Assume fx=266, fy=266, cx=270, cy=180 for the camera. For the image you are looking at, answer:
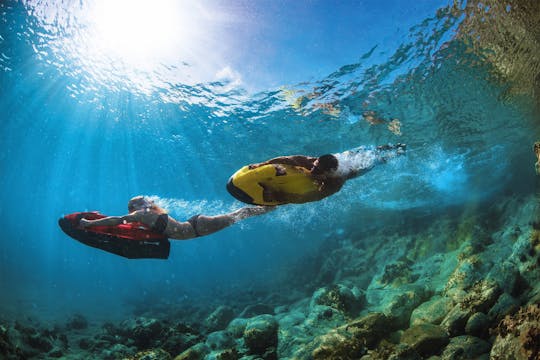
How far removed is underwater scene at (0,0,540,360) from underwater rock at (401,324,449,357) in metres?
0.03

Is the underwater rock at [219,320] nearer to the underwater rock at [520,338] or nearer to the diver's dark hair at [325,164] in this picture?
the diver's dark hair at [325,164]

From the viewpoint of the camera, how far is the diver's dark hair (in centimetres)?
475

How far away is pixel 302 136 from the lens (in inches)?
648

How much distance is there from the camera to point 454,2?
811 cm

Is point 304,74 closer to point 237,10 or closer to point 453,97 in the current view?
point 237,10

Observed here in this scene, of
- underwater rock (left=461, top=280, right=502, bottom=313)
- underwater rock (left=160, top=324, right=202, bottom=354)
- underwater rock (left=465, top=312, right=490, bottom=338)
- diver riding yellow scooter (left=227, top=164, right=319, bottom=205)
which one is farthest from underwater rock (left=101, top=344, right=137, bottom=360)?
underwater rock (left=461, top=280, right=502, bottom=313)

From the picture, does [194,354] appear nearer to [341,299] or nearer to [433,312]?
[341,299]

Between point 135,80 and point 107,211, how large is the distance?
45.6 metres

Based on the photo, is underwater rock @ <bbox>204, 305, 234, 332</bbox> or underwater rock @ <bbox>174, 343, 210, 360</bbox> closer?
underwater rock @ <bbox>174, 343, 210, 360</bbox>

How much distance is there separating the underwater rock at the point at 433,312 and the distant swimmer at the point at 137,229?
180 inches

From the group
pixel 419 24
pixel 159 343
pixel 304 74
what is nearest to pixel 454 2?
pixel 419 24

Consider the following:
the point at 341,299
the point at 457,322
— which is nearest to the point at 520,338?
the point at 457,322

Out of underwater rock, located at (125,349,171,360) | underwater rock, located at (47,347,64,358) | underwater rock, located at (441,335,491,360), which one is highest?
underwater rock, located at (47,347,64,358)

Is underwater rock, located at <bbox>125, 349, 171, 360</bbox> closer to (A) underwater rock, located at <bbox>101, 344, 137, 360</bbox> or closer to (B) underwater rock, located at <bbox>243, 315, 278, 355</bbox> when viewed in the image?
(B) underwater rock, located at <bbox>243, 315, 278, 355</bbox>
